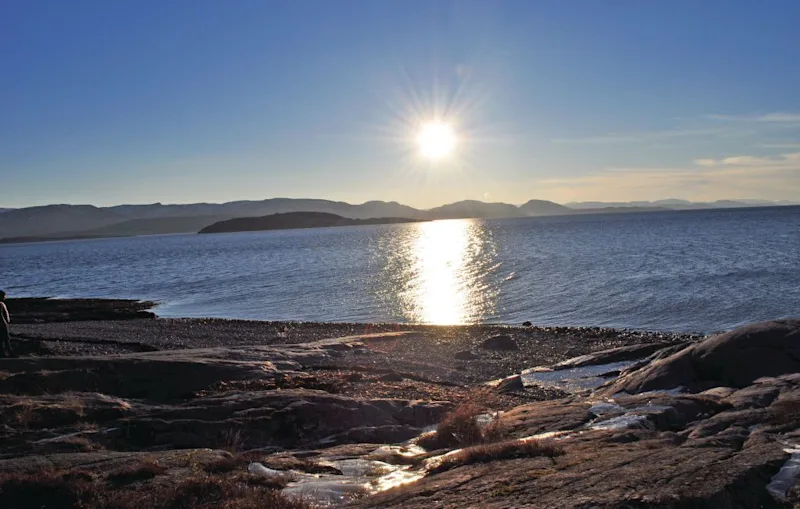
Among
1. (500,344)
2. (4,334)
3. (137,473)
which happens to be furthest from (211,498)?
(500,344)

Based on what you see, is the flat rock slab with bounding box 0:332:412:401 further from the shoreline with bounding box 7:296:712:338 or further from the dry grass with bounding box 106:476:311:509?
the shoreline with bounding box 7:296:712:338

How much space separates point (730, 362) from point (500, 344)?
1406 centimetres

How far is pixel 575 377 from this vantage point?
66.1ft

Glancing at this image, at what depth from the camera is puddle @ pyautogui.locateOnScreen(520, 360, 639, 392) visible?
1892 cm

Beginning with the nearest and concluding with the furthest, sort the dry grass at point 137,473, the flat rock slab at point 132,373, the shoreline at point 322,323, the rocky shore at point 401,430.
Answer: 1. the rocky shore at point 401,430
2. the dry grass at point 137,473
3. the flat rock slab at point 132,373
4. the shoreline at point 322,323

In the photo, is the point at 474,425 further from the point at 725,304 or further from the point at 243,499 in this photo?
the point at 725,304

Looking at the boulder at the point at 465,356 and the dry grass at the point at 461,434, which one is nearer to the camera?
the dry grass at the point at 461,434

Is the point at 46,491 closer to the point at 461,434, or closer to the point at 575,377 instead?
the point at 461,434

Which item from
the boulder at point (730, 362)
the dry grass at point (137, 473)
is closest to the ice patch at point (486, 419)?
the boulder at point (730, 362)

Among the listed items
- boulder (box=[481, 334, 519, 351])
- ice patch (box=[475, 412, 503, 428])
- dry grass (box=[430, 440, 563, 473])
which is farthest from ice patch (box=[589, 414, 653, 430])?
boulder (box=[481, 334, 519, 351])

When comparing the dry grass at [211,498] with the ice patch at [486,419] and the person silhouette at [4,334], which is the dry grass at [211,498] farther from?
the person silhouette at [4,334]

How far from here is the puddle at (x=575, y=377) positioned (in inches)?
745

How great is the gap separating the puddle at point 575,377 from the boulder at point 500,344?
20.0 ft

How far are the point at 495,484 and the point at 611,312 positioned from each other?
3423 centimetres
